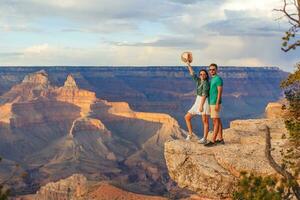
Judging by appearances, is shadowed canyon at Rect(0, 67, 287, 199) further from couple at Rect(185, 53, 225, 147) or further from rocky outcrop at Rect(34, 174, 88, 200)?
couple at Rect(185, 53, 225, 147)

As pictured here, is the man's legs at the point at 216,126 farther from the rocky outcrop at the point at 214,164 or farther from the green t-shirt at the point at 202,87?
the green t-shirt at the point at 202,87

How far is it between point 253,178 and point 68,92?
179 meters

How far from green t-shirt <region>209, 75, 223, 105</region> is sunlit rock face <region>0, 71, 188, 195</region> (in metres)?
93.8

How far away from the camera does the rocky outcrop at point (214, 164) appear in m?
19.0

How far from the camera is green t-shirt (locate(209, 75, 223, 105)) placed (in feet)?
64.8

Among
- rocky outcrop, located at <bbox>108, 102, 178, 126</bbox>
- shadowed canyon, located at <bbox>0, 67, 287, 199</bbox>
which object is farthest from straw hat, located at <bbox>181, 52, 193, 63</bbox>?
rocky outcrop, located at <bbox>108, 102, 178, 126</bbox>

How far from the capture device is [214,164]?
19.6m

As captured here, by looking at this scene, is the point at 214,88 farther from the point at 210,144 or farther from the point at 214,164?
the point at 214,164

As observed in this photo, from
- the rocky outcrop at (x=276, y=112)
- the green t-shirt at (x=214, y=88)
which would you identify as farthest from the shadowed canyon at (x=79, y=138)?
the green t-shirt at (x=214, y=88)

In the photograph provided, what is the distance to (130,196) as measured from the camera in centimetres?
7425

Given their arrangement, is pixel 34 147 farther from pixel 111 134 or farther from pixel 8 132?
pixel 111 134

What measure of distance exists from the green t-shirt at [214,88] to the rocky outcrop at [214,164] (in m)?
1.75

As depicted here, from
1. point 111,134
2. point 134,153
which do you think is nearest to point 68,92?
point 111,134

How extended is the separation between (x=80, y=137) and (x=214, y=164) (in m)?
147
